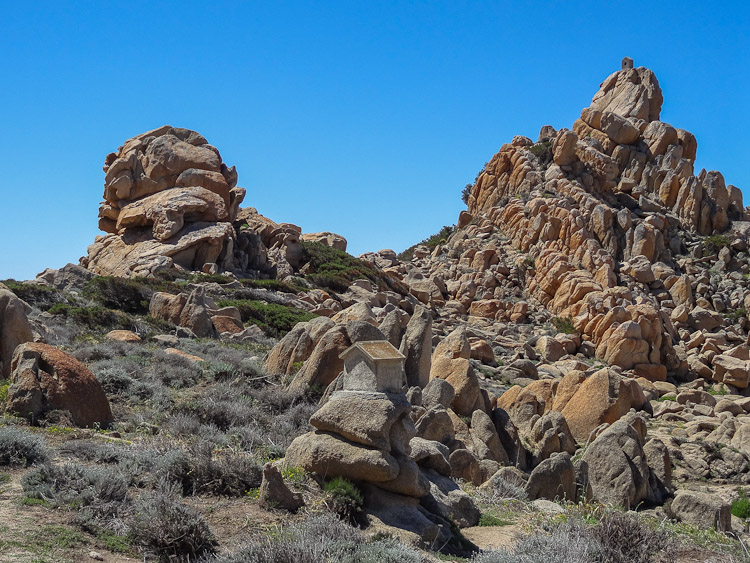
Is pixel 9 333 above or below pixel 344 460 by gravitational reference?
above

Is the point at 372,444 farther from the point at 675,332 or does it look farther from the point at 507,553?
the point at 675,332

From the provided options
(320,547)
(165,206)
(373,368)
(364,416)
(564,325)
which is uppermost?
(165,206)

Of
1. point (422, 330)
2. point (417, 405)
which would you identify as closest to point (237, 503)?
point (417, 405)

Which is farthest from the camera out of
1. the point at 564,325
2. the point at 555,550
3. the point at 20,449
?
the point at 564,325

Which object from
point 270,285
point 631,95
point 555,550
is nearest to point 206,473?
point 555,550

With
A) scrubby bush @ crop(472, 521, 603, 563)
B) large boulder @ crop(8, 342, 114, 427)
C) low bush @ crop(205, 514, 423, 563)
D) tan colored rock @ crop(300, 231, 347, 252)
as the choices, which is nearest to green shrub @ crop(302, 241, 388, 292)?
tan colored rock @ crop(300, 231, 347, 252)

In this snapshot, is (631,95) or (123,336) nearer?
(123,336)

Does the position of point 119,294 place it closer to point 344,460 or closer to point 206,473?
point 206,473

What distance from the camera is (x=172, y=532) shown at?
20.8ft

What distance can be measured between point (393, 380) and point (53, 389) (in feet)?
19.0

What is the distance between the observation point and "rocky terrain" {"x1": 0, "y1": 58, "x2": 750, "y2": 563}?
736cm

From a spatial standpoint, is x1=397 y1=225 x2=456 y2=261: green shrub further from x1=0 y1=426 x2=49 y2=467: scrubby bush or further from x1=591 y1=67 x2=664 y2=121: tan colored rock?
x1=0 y1=426 x2=49 y2=467: scrubby bush

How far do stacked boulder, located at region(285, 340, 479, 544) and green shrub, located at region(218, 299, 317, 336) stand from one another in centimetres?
1894

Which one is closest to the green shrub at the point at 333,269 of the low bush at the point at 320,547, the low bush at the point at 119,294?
the low bush at the point at 119,294
